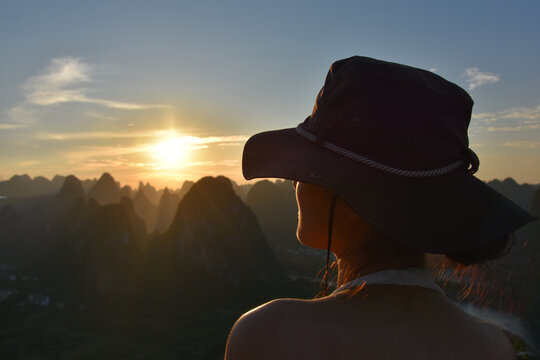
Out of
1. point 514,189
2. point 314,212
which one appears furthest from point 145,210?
point 314,212

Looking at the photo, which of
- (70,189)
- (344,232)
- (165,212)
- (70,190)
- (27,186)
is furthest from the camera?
(27,186)

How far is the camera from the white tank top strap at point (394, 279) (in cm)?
119

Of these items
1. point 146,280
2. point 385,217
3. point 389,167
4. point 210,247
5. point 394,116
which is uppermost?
point 394,116

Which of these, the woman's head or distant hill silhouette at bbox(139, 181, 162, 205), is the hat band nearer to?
the woman's head

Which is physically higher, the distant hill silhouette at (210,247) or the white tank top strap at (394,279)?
the white tank top strap at (394,279)

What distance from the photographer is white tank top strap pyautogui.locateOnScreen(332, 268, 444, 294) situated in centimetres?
119

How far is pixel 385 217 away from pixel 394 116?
35 centimetres

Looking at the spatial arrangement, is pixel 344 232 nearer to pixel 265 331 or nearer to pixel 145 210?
pixel 265 331

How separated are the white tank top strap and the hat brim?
14 centimetres

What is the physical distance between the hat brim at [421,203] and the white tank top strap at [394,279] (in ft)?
0.46

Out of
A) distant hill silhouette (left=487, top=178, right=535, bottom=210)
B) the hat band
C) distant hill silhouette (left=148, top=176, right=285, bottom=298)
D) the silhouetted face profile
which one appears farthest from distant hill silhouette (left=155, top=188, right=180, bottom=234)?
the hat band

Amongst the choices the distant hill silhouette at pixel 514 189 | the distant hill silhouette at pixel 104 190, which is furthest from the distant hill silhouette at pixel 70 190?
the distant hill silhouette at pixel 514 189

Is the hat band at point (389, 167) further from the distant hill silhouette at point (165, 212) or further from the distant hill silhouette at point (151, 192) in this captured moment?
the distant hill silhouette at point (151, 192)

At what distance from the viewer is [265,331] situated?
1010 millimetres
